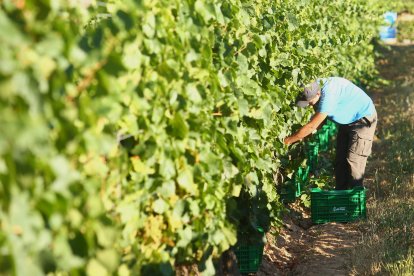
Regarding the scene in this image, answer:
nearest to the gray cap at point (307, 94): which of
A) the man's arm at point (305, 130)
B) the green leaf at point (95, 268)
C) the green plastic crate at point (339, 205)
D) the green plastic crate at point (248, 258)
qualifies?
the man's arm at point (305, 130)

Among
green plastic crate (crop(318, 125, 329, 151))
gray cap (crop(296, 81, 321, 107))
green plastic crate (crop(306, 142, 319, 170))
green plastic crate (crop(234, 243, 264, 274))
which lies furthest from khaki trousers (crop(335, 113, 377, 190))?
green plastic crate (crop(234, 243, 264, 274))

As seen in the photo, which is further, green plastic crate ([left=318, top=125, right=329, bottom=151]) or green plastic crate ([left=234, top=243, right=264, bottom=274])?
green plastic crate ([left=318, top=125, right=329, bottom=151])

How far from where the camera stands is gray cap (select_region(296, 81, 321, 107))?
746cm

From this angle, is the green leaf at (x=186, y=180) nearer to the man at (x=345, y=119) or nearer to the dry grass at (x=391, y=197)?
the dry grass at (x=391, y=197)

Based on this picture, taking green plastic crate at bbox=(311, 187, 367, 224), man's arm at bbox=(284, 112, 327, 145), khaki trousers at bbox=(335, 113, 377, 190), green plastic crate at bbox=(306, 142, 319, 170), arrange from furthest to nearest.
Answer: green plastic crate at bbox=(306, 142, 319, 170) → khaki trousers at bbox=(335, 113, 377, 190) → green plastic crate at bbox=(311, 187, 367, 224) → man's arm at bbox=(284, 112, 327, 145)

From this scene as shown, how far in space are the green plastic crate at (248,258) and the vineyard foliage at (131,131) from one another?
0.67 ft

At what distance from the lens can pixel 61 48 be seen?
269cm

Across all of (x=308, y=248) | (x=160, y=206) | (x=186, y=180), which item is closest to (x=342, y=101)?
(x=308, y=248)

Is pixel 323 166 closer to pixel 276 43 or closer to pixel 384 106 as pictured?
pixel 276 43

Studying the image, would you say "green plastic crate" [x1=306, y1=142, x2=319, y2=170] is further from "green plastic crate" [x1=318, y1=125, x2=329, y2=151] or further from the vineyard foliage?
the vineyard foliage

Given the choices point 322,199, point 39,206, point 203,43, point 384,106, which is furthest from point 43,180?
point 384,106

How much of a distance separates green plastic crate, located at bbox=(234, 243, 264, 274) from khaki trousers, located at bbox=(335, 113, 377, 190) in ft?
7.87

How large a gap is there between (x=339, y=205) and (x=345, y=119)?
83 centimetres

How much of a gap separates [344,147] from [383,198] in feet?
2.09
